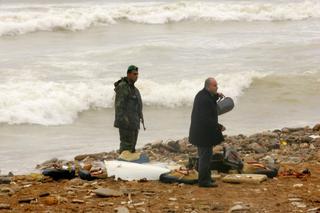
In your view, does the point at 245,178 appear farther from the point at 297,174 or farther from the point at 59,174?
the point at 59,174

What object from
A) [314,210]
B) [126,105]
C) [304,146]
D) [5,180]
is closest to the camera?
[314,210]

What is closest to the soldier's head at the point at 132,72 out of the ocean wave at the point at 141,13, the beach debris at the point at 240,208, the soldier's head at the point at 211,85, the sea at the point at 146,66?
the soldier's head at the point at 211,85

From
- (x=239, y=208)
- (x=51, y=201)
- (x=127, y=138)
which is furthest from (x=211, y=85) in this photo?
(x=51, y=201)

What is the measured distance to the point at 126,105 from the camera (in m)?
11.5

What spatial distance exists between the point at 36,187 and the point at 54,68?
45.9 feet

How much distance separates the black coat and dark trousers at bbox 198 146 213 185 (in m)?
0.15

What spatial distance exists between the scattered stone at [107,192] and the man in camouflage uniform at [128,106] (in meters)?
1.96

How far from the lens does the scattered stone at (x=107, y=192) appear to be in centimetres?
962

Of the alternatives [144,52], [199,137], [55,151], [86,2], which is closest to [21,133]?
[55,151]

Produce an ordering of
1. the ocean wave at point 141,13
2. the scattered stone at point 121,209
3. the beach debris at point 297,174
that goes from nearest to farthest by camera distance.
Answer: the scattered stone at point 121,209 < the beach debris at point 297,174 < the ocean wave at point 141,13

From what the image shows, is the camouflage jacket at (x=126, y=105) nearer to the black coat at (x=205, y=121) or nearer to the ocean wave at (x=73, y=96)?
the black coat at (x=205, y=121)

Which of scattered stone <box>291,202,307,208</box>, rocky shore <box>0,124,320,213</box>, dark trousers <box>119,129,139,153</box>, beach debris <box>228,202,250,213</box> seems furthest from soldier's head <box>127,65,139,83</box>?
scattered stone <box>291,202,307,208</box>

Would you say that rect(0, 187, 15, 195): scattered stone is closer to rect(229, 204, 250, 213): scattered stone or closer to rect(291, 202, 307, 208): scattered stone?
rect(229, 204, 250, 213): scattered stone

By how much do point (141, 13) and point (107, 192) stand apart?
29.4 meters
